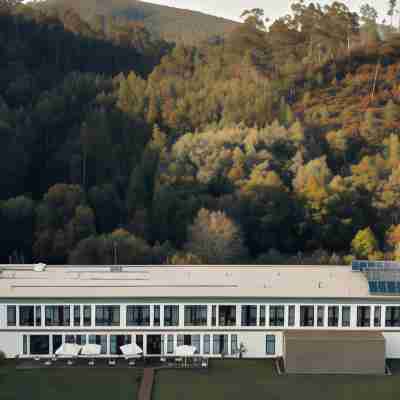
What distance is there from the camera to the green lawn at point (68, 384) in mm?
25875

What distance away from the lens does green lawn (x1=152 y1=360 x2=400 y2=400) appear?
26.0m

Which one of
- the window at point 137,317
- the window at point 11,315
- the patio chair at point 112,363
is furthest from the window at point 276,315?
the window at point 11,315

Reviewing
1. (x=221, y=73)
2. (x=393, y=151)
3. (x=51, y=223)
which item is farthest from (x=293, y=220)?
(x=221, y=73)

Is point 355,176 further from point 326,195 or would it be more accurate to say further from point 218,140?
Result: point 218,140

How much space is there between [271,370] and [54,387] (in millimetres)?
7533

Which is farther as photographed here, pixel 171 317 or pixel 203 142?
pixel 203 142

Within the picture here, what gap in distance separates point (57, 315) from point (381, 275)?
1250 cm

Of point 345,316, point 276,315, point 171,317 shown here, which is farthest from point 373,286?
point 171,317

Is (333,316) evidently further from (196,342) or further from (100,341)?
(100,341)

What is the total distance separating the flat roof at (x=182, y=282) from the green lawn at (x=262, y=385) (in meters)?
2.89

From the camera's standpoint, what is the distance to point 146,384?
26719 millimetres

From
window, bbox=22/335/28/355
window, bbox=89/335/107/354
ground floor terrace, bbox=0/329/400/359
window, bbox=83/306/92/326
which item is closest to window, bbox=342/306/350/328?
ground floor terrace, bbox=0/329/400/359

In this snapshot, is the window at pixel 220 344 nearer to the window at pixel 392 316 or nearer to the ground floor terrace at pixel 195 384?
the ground floor terrace at pixel 195 384

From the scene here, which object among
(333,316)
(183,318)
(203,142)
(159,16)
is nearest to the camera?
(183,318)
